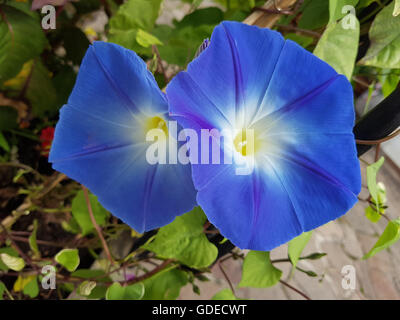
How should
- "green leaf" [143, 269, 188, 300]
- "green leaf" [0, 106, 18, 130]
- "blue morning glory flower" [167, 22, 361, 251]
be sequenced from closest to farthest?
"blue morning glory flower" [167, 22, 361, 251] → "green leaf" [143, 269, 188, 300] → "green leaf" [0, 106, 18, 130]

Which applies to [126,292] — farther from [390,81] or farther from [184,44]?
[390,81]

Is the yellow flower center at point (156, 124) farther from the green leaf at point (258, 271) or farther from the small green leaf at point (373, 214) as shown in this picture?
the small green leaf at point (373, 214)

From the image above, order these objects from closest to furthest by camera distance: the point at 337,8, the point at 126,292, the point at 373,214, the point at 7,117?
the point at 337,8
the point at 126,292
the point at 373,214
the point at 7,117

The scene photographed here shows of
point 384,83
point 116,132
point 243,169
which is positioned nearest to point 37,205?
point 116,132

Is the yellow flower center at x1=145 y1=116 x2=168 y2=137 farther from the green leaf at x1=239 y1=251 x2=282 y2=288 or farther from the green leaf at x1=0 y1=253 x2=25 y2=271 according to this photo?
the green leaf at x1=0 y1=253 x2=25 y2=271

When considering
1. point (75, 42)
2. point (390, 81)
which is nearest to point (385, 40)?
point (390, 81)

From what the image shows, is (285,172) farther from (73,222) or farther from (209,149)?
(73,222)

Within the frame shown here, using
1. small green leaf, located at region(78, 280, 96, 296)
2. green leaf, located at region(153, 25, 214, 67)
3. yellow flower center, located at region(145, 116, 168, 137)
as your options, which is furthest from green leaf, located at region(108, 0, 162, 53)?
small green leaf, located at region(78, 280, 96, 296)
